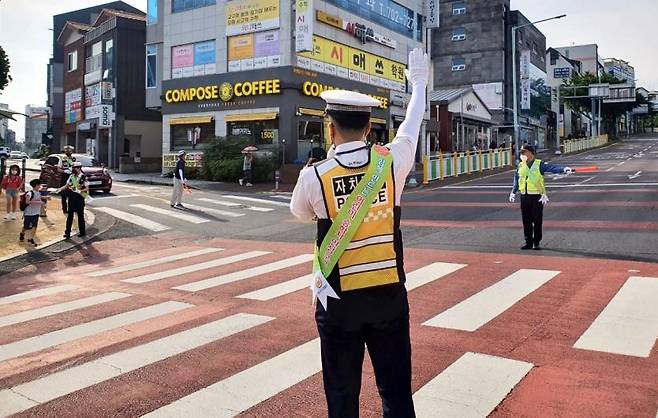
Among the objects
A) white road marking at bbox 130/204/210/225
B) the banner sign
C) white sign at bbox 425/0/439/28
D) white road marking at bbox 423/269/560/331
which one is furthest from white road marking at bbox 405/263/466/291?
white sign at bbox 425/0/439/28

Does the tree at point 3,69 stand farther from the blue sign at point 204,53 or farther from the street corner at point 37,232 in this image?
the blue sign at point 204,53

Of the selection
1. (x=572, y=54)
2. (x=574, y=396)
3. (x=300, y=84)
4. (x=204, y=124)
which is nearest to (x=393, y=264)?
(x=574, y=396)

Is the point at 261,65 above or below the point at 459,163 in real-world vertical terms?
above

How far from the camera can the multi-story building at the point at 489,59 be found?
64312 mm

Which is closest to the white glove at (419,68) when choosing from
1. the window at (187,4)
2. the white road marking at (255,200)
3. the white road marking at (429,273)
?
the white road marking at (429,273)

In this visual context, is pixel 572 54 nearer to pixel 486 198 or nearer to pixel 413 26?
pixel 413 26

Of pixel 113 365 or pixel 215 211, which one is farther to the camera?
pixel 215 211

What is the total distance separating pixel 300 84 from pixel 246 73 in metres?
Result: 3.40

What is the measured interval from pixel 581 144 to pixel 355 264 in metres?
63.7

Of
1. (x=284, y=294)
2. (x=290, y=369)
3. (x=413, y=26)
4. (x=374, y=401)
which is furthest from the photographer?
(x=413, y=26)

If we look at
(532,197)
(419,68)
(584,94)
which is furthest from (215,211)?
(584,94)

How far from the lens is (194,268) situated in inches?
399

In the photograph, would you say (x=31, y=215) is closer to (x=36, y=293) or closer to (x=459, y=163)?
(x=36, y=293)

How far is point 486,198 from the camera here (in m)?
20.6
